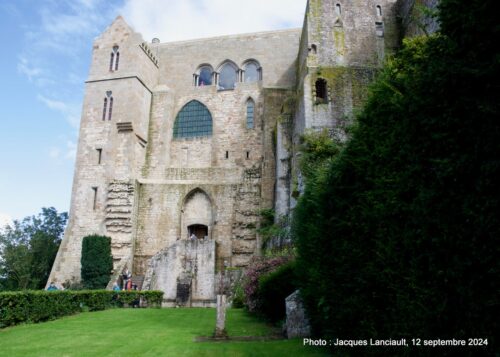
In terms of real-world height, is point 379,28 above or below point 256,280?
above

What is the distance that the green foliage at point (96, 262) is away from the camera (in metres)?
22.4

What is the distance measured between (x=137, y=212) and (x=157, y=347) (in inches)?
748

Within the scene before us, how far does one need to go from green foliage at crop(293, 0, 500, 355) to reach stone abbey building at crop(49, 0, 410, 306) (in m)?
12.4

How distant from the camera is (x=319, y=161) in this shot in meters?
16.6

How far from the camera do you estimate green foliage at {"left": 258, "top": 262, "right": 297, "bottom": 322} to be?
10484 millimetres

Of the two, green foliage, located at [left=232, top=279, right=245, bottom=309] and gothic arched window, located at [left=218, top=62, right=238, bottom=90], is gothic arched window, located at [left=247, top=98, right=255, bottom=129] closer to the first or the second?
gothic arched window, located at [left=218, top=62, right=238, bottom=90]

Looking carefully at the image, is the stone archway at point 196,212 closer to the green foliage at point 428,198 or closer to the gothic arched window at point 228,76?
the gothic arched window at point 228,76

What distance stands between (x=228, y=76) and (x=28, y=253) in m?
20.1

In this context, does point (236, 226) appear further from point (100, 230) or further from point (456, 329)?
point (456, 329)

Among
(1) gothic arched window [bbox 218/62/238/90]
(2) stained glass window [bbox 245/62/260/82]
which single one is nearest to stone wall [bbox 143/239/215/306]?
(1) gothic arched window [bbox 218/62/238/90]

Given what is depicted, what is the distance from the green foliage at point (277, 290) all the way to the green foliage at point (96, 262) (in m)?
14.1

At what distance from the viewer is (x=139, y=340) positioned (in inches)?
318

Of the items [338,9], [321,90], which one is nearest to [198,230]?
[321,90]

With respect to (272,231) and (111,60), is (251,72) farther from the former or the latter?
(272,231)
